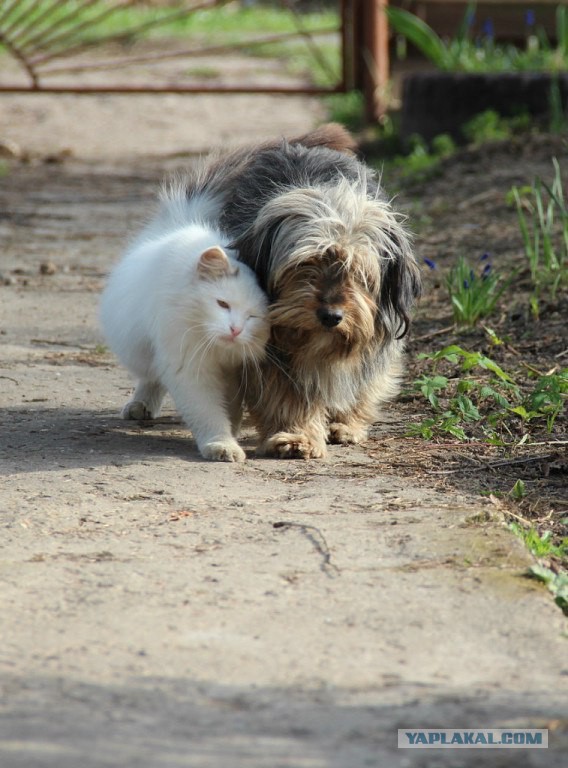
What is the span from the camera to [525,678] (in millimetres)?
2670

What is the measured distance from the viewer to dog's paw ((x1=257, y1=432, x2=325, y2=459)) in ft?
14.5

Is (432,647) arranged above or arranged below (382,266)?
below

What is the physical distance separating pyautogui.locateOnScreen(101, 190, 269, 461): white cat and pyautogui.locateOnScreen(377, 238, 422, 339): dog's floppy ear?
462 mm

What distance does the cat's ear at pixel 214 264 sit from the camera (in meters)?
4.14

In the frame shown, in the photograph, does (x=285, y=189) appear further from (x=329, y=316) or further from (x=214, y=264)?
(x=329, y=316)

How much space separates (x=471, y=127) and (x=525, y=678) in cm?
792

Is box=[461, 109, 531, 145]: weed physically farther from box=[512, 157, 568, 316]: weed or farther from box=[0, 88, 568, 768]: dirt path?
box=[0, 88, 568, 768]: dirt path

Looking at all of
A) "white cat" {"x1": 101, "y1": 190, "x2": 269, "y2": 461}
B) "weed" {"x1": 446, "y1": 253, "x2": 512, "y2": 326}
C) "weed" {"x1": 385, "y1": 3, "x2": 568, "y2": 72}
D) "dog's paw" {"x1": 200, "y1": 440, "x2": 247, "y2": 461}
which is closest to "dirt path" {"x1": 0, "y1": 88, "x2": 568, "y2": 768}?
"dog's paw" {"x1": 200, "y1": 440, "x2": 247, "y2": 461}

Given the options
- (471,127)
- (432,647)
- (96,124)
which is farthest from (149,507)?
(96,124)

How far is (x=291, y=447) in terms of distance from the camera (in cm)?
443

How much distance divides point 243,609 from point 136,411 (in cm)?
205

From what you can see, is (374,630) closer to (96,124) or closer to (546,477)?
(546,477)

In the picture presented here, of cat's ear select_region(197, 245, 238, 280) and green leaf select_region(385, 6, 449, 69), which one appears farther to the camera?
green leaf select_region(385, 6, 449, 69)

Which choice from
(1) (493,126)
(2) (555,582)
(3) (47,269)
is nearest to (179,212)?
(2) (555,582)
